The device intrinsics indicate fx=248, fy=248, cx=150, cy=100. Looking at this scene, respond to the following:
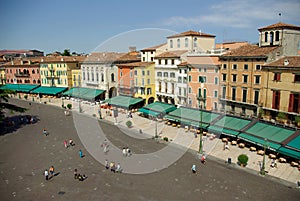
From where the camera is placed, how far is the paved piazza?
20.6 meters

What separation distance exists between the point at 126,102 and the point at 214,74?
19.3 meters

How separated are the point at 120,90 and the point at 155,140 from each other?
81.2 feet

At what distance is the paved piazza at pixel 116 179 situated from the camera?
20578mm

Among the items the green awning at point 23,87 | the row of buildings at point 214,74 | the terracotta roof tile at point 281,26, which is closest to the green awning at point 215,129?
the row of buildings at point 214,74

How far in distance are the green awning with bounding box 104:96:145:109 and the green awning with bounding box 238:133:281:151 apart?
23.2 metres

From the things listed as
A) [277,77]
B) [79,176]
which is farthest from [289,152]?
[79,176]

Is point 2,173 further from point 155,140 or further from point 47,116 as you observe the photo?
point 47,116

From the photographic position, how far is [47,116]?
48.9 m

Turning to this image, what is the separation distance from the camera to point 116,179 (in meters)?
23.4

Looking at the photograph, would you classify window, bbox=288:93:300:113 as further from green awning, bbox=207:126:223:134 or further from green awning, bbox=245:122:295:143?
green awning, bbox=207:126:223:134

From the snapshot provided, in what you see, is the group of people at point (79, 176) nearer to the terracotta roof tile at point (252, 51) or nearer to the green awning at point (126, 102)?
the green awning at point (126, 102)

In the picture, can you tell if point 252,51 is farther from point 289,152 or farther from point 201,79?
point 289,152

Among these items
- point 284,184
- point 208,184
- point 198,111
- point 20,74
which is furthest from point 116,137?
point 20,74

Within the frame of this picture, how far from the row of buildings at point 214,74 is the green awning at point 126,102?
44.1 inches
